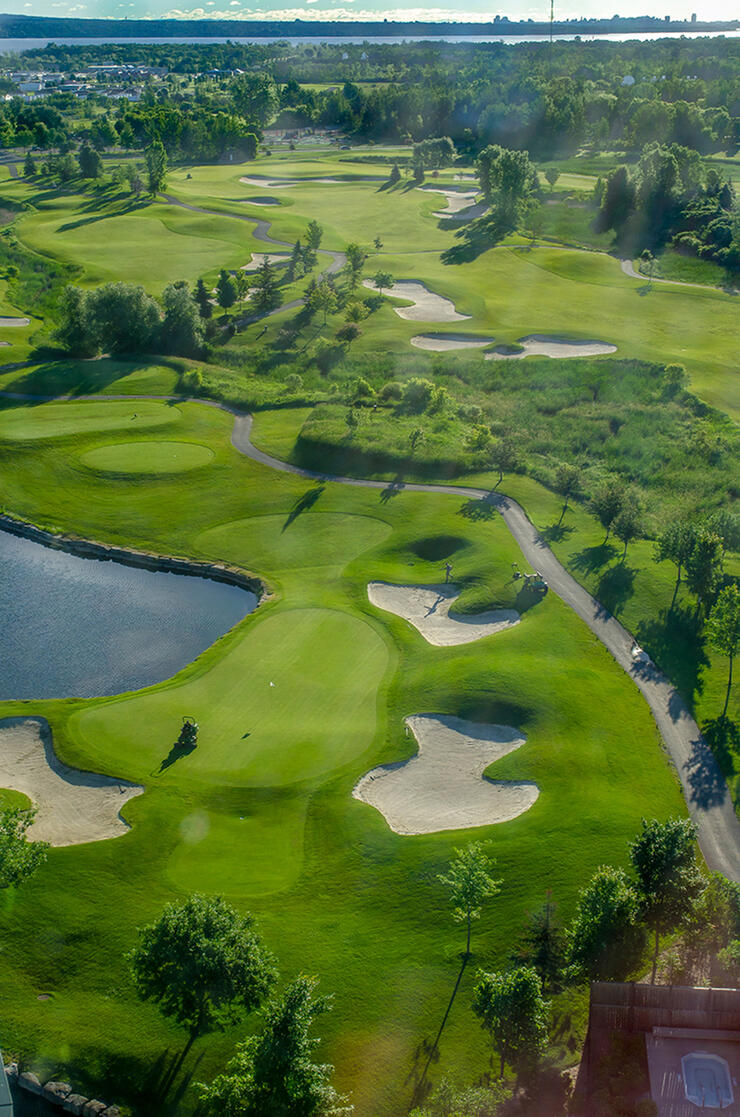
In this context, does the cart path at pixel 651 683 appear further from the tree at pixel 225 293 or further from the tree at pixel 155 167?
the tree at pixel 155 167

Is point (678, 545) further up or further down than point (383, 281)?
further down

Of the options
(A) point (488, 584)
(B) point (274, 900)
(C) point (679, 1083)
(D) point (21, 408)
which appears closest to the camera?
(C) point (679, 1083)

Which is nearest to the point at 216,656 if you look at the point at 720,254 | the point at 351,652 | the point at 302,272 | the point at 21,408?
the point at 351,652

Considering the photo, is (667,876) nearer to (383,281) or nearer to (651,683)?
(651,683)

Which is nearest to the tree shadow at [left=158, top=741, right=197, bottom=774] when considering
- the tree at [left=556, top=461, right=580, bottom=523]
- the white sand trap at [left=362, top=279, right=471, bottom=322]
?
the tree at [left=556, top=461, right=580, bottom=523]

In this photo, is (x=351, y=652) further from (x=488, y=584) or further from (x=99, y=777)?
(x=99, y=777)

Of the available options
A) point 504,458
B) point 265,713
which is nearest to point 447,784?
point 265,713
